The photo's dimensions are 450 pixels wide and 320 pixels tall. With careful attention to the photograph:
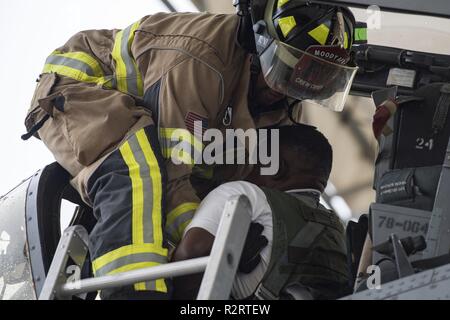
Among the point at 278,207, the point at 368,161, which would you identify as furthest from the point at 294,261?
the point at 368,161

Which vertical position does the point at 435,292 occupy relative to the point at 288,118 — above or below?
above

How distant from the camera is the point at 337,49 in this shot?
416cm

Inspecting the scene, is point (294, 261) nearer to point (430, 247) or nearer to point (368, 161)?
point (430, 247)

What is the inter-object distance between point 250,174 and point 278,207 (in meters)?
0.60

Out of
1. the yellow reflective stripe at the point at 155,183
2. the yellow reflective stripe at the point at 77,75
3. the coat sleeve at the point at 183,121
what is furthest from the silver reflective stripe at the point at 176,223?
the yellow reflective stripe at the point at 77,75

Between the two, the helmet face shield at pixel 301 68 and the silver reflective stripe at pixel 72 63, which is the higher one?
the helmet face shield at pixel 301 68

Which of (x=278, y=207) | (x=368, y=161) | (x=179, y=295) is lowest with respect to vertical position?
(x=368, y=161)

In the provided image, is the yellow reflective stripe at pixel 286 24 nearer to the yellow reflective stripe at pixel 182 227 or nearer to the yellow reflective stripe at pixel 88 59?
the yellow reflective stripe at pixel 88 59

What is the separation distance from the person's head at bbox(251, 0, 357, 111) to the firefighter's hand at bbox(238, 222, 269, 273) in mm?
834

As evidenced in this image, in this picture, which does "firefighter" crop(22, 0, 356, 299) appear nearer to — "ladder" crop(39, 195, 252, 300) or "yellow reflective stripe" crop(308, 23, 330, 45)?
"yellow reflective stripe" crop(308, 23, 330, 45)

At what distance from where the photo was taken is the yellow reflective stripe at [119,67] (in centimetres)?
425

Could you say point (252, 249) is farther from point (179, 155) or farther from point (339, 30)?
point (339, 30)

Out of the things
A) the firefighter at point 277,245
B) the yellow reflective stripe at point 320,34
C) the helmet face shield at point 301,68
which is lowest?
the firefighter at point 277,245

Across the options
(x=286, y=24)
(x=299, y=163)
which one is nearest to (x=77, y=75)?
(x=286, y=24)
